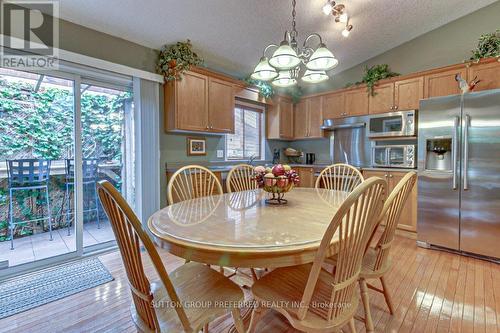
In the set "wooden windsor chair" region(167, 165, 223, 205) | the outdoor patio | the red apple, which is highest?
the red apple

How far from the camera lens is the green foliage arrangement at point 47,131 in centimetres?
246

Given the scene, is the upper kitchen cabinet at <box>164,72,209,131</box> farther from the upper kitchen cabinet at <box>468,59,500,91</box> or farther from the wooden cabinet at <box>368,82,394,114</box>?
the upper kitchen cabinet at <box>468,59,500,91</box>

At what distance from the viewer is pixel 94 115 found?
2943 millimetres

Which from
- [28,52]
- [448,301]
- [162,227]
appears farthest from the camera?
[28,52]

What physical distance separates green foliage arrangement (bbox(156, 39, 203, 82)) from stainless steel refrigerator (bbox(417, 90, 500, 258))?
9.72 feet

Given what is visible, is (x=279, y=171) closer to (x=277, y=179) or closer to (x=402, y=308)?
(x=277, y=179)

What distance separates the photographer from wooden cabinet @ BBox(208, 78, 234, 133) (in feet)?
11.2

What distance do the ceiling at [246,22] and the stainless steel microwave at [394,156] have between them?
1645 mm

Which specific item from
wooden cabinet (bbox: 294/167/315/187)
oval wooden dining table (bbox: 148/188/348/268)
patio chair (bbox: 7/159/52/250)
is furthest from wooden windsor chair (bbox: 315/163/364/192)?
patio chair (bbox: 7/159/52/250)

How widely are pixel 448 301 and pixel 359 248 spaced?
1506 millimetres

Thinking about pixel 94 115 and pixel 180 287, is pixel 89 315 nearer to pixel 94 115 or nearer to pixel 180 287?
pixel 180 287

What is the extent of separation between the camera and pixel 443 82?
11.0 ft

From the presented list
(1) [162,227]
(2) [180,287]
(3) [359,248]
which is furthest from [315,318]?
(1) [162,227]

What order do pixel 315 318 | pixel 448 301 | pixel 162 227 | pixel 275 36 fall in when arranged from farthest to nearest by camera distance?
pixel 275 36 → pixel 448 301 → pixel 162 227 → pixel 315 318
